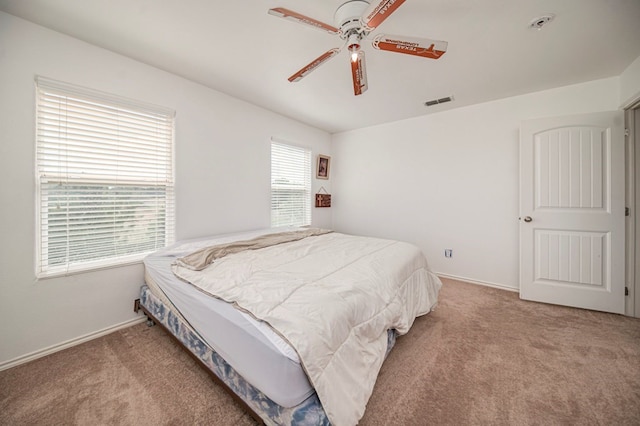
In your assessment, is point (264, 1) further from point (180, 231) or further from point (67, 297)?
point (67, 297)

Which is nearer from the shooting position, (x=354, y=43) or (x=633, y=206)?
(x=354, y=43)

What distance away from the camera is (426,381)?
1.54m

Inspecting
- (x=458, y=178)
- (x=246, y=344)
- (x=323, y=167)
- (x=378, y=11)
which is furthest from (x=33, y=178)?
(x=458, y=178)

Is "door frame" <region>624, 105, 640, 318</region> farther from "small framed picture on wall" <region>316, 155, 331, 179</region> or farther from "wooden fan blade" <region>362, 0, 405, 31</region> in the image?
"small framed picture on wall" <region>316, 155, 331, 179</region>

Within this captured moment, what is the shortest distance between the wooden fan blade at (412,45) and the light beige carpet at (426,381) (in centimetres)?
220

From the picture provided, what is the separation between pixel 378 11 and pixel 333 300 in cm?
161

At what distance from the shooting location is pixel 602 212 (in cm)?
246

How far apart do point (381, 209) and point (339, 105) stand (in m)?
1.89

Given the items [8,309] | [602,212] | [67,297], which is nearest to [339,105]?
[602,212]

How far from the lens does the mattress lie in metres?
0.95

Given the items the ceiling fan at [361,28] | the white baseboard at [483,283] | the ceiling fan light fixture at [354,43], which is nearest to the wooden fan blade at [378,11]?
the ceiling fan at [361,28]

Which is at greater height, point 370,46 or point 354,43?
point 370,46

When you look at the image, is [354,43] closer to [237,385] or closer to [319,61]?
[319,61]

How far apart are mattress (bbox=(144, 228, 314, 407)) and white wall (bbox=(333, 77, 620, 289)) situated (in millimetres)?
3241
